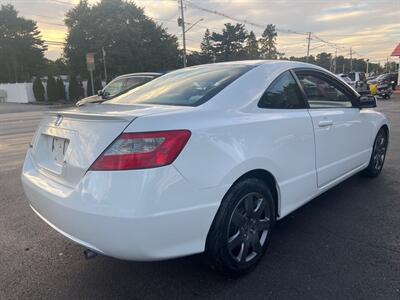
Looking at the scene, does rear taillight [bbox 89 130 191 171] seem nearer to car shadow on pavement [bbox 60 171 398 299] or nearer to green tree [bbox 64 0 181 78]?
car shadow on pavement [bbox 60 171 398 299]

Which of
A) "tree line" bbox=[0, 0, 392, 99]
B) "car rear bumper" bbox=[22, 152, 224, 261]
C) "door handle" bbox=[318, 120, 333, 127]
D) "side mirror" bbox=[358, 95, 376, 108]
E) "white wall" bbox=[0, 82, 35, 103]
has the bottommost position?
"white wall" bbox=[0, 82, 35, 103]

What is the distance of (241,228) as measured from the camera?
2850mm

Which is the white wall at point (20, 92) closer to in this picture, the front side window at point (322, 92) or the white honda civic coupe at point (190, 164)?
the white honda civic coupe at point (190, 164)

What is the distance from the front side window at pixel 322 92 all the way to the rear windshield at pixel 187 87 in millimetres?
754

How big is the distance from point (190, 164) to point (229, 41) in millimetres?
76761

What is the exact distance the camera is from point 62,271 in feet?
9.96

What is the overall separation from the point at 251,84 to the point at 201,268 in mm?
1516

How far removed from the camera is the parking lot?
2.70m

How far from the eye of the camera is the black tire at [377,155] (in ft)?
16.9

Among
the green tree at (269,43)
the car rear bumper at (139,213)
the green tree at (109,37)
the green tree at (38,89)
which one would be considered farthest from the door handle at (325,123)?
the green tree at (269,43)

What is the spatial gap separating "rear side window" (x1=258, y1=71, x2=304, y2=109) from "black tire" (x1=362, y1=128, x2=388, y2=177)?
2.16 m

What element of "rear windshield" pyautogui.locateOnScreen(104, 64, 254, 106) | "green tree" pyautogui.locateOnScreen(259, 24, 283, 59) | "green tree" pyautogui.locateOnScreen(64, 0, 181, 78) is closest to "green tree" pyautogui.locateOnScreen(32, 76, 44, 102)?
"green tree" pyautogui.locateOnScreen(64, 0, 181, 78)

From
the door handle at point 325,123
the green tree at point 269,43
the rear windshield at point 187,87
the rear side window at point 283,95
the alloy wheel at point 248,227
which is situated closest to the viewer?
the alloy wheel at point 248,227

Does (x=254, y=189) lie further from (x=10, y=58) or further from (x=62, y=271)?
(x=10, y=58)
